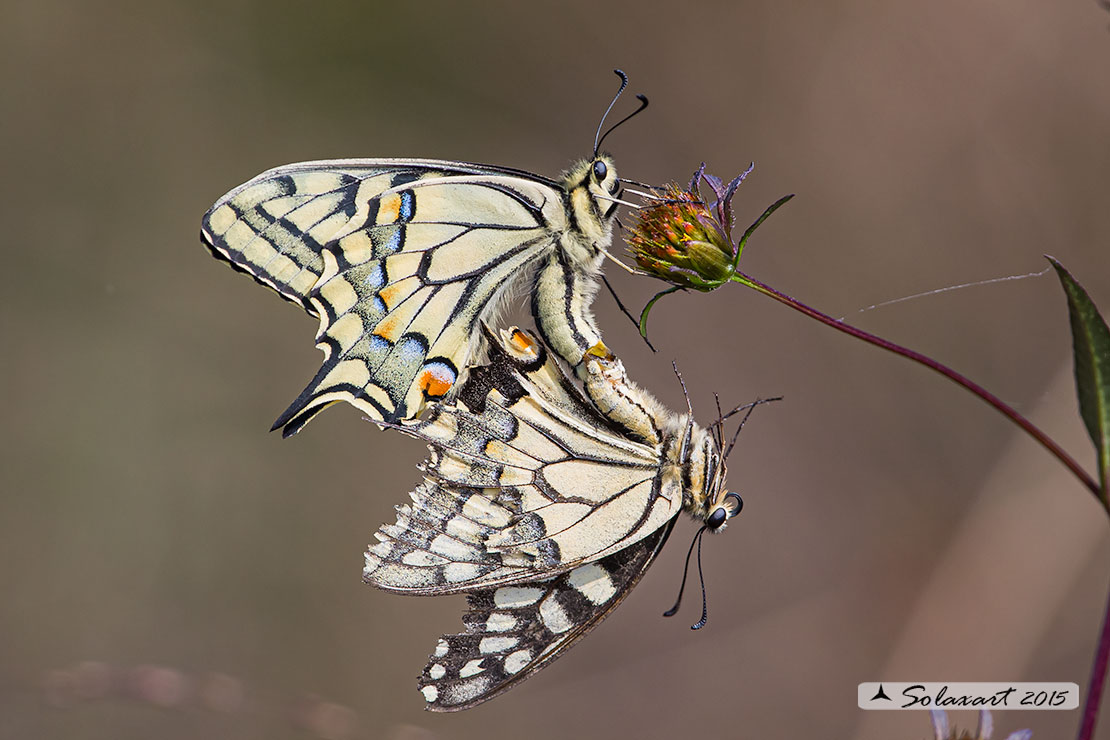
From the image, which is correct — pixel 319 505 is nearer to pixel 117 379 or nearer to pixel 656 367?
pixel 117 379

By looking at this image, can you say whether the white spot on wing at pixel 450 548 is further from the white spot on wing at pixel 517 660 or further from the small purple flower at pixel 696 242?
the small purple flower at pixel 696 242

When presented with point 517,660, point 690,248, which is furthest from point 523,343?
point 517,660

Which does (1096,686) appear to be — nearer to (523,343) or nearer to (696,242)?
(696,242)

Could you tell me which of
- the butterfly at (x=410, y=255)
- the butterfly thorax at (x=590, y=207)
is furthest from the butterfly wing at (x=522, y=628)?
the butterfly thorax at (x=590, y=207)

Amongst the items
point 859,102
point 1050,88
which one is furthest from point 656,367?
point 1050,88

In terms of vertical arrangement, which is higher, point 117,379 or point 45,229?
point 45,229

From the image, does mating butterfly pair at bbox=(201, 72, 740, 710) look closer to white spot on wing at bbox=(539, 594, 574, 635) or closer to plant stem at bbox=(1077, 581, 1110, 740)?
white spot on wing at bbox=(539, 594, 574, 635)

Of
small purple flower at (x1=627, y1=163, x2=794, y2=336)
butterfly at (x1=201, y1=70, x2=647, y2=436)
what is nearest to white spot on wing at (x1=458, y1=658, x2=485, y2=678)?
butterfly at (x1=201, y1=70, x2=647, y2=436)
